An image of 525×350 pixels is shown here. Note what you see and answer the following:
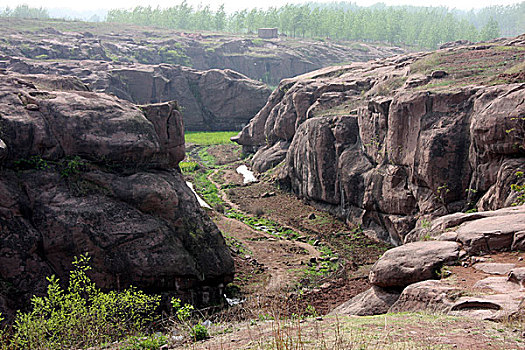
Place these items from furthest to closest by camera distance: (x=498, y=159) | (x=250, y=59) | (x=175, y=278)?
(x=250, y=59), (x=498, y=159), (x=175, y=278)

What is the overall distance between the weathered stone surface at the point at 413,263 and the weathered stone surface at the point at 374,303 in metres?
0.20

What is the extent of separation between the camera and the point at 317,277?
1730cm

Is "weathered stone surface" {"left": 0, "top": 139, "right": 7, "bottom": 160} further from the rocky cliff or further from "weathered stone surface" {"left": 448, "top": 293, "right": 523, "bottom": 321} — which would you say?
the rocky cliff

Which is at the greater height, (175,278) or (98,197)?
(98,197)

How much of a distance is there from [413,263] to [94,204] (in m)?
9.24

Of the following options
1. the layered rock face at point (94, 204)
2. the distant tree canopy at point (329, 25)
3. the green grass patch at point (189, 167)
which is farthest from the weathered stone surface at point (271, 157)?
the distant tree canopy at point (329, 25)

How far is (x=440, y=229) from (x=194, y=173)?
2594 centimetres

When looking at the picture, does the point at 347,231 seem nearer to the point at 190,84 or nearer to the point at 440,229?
the point at 440,229

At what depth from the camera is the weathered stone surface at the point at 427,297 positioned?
361 inches

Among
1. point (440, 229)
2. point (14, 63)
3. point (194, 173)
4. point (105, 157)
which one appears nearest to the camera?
point (440, 229)

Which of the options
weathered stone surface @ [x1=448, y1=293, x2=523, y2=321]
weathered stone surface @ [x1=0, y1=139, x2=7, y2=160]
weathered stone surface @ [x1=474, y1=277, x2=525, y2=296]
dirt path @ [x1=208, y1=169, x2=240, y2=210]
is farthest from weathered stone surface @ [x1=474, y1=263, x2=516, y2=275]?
dirt path @ [x1=208, y1=169, x2=240, y2=210]

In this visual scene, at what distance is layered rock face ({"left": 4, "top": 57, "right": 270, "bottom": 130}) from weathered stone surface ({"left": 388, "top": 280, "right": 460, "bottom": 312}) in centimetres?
4774

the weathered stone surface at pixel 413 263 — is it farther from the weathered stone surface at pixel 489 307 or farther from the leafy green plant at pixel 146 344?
the leafy green plant at pixel 146 344

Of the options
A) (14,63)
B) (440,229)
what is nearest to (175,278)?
(440,229)
